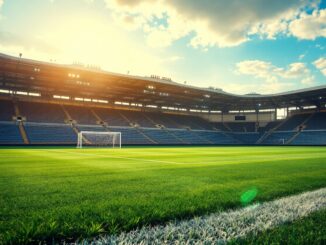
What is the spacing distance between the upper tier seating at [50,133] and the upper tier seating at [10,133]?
52.9 inches

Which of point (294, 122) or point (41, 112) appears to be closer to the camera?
point (41, 112)

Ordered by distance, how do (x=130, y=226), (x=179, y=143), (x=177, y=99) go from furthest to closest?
(x=177, y=99) < (x=179, y=143) < (x=130, y=226)

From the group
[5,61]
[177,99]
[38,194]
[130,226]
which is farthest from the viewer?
[177,99]

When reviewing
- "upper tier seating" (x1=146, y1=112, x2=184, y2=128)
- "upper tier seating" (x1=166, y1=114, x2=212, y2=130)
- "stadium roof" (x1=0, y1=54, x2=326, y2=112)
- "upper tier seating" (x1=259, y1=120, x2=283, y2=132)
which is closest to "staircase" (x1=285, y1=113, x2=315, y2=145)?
"stadium roof" (x1=0, y1=54, x2=326, y2=112)

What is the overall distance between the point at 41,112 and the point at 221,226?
148 ft

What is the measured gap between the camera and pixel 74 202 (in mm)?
4086

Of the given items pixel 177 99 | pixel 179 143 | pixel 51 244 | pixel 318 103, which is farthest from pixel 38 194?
pixel 318 103

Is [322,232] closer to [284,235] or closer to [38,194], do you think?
[284,235]

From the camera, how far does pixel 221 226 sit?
9.93ft

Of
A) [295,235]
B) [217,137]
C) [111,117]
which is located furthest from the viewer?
[217,137]

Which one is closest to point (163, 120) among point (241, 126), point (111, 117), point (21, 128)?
point (111, 117)

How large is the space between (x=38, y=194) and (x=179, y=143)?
4238 cm

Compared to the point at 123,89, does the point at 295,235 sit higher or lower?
lower

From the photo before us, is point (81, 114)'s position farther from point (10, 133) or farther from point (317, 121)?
point (317, 121)
